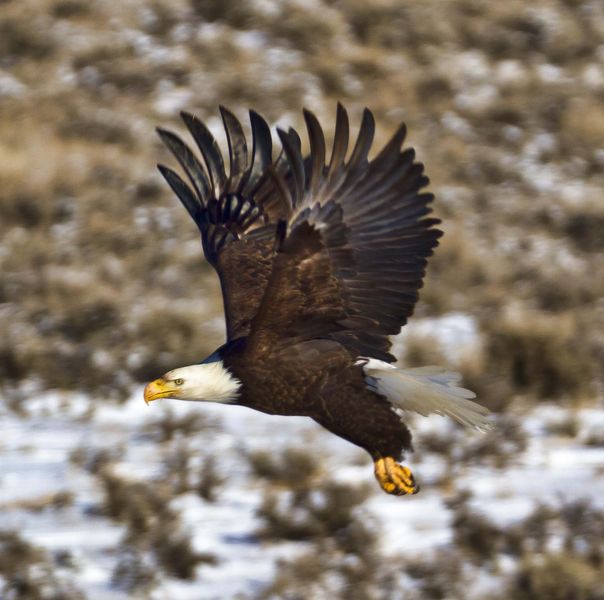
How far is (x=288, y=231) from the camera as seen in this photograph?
188 inches

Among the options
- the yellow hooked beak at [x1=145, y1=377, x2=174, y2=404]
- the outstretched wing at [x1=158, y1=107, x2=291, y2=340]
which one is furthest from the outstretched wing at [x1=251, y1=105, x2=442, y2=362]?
the outstretched wing at [x1=158, y1=107, x2=291, y2=340]

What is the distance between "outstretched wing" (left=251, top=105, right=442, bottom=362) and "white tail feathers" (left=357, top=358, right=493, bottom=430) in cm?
8

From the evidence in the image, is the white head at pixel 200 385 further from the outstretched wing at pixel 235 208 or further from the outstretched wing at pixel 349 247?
the outstretched wing at pixel 235 208

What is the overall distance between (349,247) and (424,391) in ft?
2.33

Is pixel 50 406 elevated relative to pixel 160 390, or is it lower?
elevated

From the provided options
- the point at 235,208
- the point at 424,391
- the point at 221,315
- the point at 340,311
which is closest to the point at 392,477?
the point at 424,391

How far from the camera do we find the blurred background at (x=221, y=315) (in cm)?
791

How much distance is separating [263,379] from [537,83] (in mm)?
11360

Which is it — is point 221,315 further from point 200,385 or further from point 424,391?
point 200,385

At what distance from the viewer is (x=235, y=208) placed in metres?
6.00

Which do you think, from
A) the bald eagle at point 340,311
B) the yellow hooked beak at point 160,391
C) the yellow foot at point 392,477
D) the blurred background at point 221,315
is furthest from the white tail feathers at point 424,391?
the blurred background at point 221,315

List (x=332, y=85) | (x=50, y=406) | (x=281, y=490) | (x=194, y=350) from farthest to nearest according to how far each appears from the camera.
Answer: (x=332, y=85) → (x=194, y=350) → (x=50, y=406) → (x=281, y=490)

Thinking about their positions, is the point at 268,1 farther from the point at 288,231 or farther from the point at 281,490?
the point at 288,231

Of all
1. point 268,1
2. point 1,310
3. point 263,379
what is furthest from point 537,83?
point 263,379
